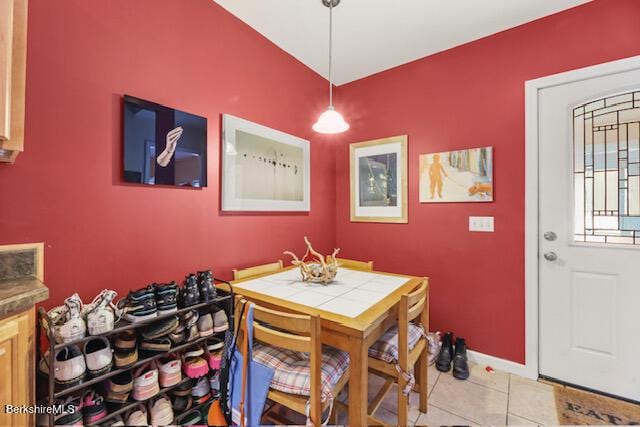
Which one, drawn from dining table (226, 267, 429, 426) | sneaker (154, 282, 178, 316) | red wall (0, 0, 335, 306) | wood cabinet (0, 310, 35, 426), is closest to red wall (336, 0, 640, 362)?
dining table (226, 267, 429, 426)

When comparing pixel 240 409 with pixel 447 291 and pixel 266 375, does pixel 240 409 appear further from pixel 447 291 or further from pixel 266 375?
pixel 447 291

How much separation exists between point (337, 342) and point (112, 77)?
1.67m

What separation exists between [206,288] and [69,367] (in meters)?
0.59

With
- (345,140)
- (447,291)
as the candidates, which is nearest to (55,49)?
(345,140)

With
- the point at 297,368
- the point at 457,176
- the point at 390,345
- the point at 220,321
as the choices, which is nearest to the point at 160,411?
the point at 220,321

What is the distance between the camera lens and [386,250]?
2643 mm

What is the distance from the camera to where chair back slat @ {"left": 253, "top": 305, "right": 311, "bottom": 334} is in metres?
1.06

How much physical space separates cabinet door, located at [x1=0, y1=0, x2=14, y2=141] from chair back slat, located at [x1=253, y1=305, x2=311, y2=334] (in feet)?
3.44

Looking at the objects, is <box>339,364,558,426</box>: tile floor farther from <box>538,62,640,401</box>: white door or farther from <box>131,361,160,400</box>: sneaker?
<box>131,361,160,400</box>: sneaker

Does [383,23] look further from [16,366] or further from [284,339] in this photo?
[16,366]

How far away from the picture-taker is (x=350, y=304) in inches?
52.4

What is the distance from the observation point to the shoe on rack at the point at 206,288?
147 centimetres

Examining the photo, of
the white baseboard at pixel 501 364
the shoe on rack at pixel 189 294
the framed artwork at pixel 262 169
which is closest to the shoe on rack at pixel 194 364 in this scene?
the shoe on rack at pixel 189 294

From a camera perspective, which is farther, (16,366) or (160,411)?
(160,411)
